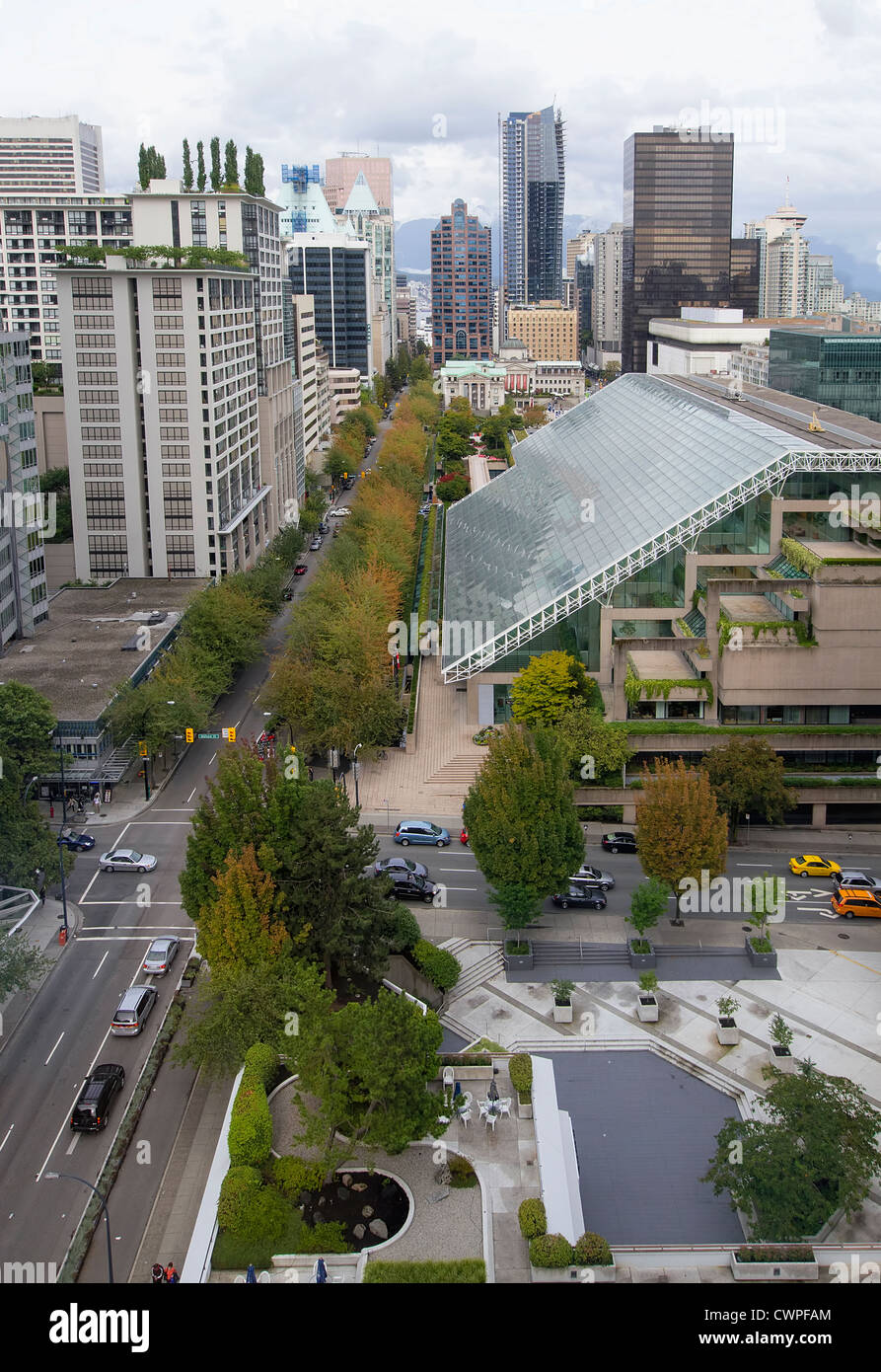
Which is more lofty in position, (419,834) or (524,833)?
(524,833)

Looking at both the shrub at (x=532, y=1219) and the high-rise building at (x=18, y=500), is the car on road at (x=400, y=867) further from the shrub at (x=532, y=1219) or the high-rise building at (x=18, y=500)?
the high-rise building at (x=18, y=500)

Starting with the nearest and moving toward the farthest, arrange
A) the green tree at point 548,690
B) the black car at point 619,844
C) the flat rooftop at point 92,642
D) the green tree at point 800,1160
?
the green tree at point 800,1160 < the black car at point 619,844 < the green tree at point 548,690 < the flat rooftop at point 92,642

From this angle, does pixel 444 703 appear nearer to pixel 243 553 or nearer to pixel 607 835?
pixel 607 835

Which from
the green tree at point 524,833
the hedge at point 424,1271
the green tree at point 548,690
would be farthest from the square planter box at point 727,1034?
the green tree at point 548,690

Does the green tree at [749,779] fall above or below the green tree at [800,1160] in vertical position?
above

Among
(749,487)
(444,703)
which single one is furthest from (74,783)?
(749,487)

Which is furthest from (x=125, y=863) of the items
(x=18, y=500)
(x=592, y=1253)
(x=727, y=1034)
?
(x=592, y=1253)

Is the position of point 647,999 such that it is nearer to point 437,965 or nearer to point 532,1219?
point 437,965
